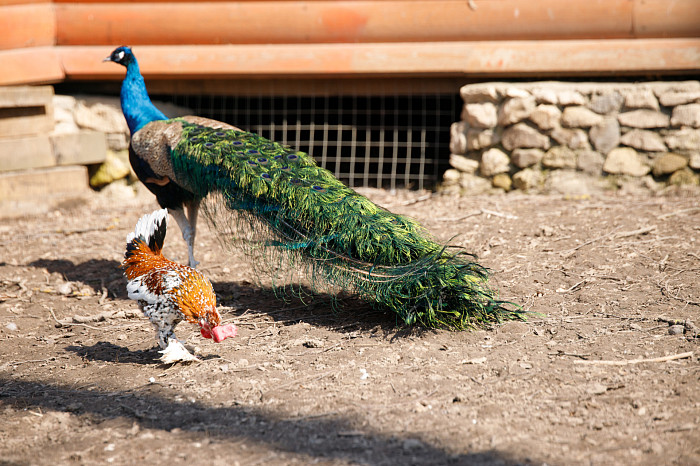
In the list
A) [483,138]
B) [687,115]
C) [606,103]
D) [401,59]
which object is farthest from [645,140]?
[401,59]

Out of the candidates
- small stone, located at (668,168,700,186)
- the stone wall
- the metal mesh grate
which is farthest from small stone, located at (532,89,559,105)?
small stone, located at (668,168,700,186)

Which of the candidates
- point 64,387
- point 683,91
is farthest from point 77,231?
point 683,91

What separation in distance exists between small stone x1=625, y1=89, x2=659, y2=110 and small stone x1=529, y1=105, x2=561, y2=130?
0.72 metres

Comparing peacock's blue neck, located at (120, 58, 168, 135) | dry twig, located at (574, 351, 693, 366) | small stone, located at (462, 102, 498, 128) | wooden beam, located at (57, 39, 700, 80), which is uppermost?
wooden beam, located at (57, 39, 700, 80)

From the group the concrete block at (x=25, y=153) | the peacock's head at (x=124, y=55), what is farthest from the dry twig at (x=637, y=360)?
the concrete block at (x=25, y=153)

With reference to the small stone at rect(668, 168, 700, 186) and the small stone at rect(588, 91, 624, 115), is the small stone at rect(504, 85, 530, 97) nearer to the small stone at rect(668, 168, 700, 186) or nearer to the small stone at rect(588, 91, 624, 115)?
the small stone at rect(588, 91, 624, 115)

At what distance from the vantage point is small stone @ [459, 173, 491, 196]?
766cm

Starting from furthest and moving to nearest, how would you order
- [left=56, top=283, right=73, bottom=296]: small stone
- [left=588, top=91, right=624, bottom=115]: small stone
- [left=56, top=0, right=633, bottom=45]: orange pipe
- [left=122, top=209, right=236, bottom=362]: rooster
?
[left=56, top=0, right=633, bottom=45]: orange pipe → [left=588, top=91, right=624, bottom=115]: small stone → [left=56, top=283, right=73, bottom=296]: small stone → [left=122, top=209, right=236, bottom=362]: rooster

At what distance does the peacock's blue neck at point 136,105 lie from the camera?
231 inches

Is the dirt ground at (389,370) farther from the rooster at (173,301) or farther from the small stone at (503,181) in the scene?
the small stone at (503,181)

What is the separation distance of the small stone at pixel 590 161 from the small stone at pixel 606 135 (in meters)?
0.08

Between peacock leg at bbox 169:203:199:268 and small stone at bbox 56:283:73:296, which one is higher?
peacock leg at bbox 169:203:199:268

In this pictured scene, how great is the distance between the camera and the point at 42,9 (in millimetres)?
7848

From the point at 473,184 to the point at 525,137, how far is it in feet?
2.57
